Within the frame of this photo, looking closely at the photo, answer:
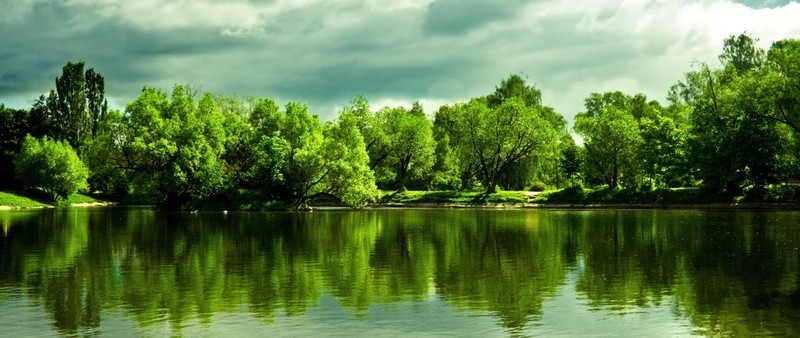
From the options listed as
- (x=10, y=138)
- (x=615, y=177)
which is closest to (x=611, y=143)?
(x=615, y=177)

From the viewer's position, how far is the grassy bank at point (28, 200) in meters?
102

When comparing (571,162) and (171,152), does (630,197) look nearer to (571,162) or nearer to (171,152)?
(571,162)

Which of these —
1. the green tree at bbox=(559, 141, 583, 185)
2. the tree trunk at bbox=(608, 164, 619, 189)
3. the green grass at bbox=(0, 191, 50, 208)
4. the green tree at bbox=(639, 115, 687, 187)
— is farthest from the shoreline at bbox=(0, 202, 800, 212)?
the green tree at bbox=(559, 141, 583, 185)

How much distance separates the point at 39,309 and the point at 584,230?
35968 millimetres

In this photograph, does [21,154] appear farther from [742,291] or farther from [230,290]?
[742,291]

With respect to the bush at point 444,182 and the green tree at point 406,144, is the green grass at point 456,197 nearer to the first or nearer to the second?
the green tree at point 406,144

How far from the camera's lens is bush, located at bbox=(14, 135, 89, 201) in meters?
109

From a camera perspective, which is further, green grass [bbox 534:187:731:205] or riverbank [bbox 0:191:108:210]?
riverbank [bbox 0:191:108:210]

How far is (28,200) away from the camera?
108m

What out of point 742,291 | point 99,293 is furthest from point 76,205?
point 742,291

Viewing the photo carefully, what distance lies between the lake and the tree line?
42.7 meters

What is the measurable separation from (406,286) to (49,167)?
10449cm

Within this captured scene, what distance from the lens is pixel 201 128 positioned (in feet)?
278

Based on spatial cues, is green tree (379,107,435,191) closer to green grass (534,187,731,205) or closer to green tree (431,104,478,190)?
green tree (431,104,478,190)
